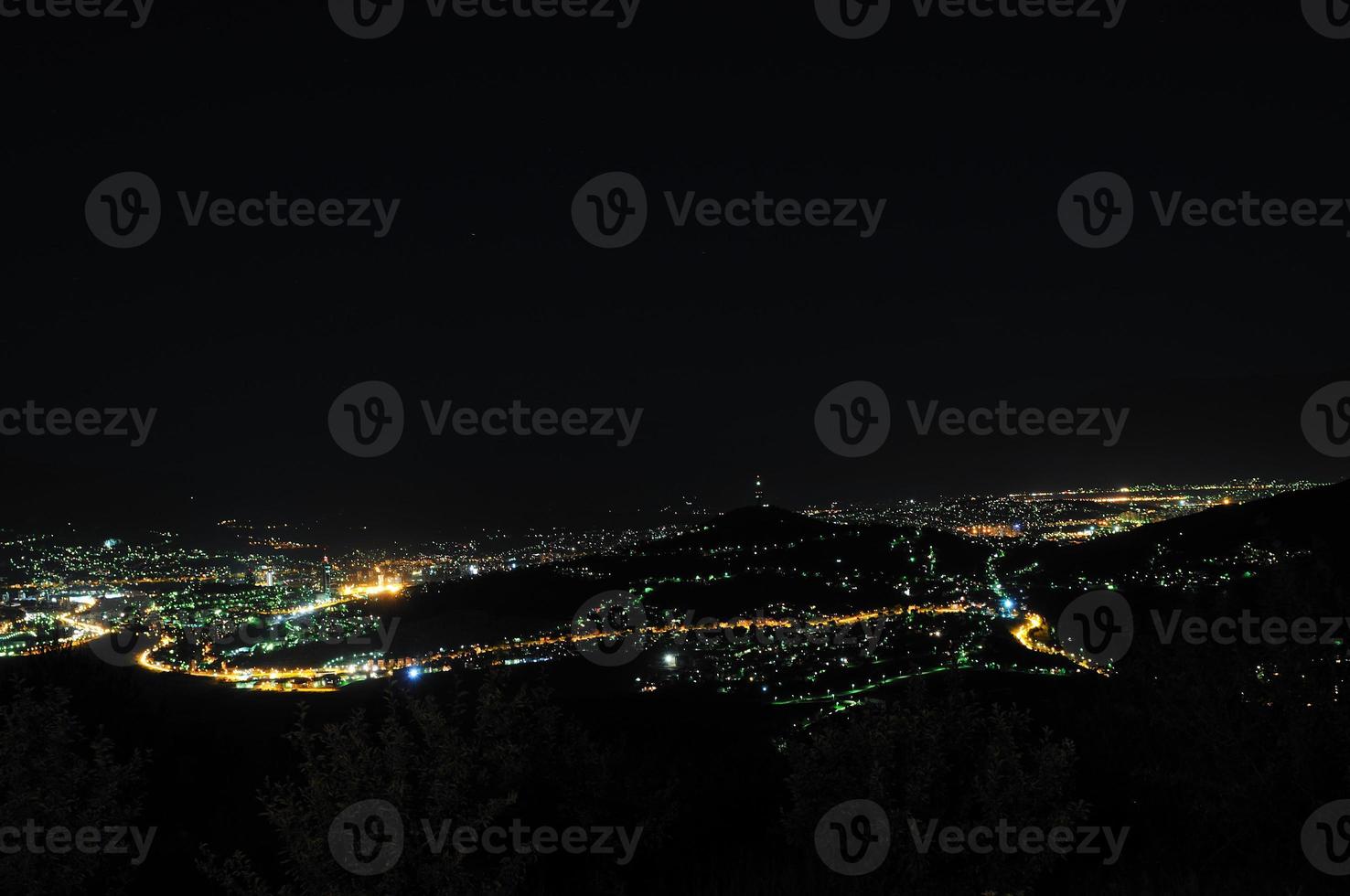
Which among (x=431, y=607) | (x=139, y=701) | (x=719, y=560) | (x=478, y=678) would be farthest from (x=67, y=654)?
(x=719, y=560)

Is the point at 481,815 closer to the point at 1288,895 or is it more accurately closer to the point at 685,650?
the point at 1288,895
